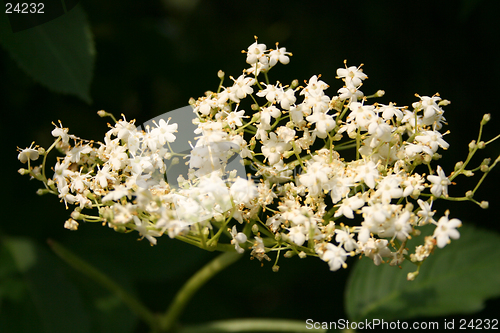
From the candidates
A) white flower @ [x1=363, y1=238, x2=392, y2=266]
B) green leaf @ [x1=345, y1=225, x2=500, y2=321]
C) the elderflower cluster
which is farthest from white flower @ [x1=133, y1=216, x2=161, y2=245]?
green leaf @ [x1=345, y1=225, x2=500, y2=321]

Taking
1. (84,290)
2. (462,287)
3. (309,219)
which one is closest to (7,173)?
(84,290)

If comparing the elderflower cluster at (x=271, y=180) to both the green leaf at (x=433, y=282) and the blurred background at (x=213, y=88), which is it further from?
the blurred background at (x=213, y=88)

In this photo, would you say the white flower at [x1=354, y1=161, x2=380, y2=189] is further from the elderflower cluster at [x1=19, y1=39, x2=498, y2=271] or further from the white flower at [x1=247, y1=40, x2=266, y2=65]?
the white flower at [x1=247, y1=40, x2=266, y2=65]

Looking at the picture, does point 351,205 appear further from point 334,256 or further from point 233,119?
point 233,119

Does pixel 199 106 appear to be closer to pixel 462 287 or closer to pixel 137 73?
pixel 137 73

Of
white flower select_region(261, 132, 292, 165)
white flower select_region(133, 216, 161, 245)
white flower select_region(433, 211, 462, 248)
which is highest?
white flower select_region(261, 132, 292, 165)

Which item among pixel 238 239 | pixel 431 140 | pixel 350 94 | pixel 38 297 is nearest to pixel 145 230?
pixel 238 239
